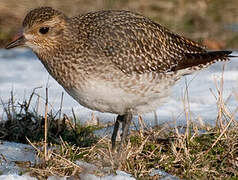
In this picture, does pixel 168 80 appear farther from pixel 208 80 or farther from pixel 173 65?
pixel 208 80

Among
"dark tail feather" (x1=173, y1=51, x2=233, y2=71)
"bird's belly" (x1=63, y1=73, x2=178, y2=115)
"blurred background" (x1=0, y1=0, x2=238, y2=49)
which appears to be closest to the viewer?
"bird's belly" (x1=63, y1=73, x2=178, y2=115)

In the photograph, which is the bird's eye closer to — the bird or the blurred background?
the bird

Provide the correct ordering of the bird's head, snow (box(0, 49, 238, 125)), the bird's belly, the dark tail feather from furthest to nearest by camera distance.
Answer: snow (box(0, 49, 238, 125))
the dark tail feather
the bird's head
the bird's belly

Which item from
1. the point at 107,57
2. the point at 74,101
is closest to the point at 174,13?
the point at 74,101

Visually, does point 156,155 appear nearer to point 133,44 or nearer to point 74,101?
point 133,44

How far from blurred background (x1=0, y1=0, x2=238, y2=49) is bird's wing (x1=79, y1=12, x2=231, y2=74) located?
4.63 m

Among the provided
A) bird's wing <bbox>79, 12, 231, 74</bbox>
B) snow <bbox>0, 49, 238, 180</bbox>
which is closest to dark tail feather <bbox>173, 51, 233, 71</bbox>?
bird's wing <bbox>79, 12, 231, 74</bbox>

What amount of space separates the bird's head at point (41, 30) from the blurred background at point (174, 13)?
17.2 ft

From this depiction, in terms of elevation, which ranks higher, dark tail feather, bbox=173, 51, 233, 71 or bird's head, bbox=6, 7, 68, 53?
bird's head, bbox=6, 7, 68, 53

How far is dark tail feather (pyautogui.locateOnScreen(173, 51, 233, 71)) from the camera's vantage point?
632 cm

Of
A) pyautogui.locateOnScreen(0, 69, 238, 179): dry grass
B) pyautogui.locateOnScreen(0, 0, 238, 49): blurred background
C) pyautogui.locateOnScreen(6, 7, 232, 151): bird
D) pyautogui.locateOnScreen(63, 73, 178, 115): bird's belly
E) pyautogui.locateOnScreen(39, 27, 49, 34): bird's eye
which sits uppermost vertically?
pyautogui.locateOnScreen(0, 0, 238, 49): blurred background

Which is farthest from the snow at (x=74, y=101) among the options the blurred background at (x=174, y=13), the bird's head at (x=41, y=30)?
the blurred background at (x=174, y=13)

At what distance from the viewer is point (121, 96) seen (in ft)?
18.5

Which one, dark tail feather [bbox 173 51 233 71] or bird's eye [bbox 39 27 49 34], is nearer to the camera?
bird's eye [bbox 39 27 49 34]
